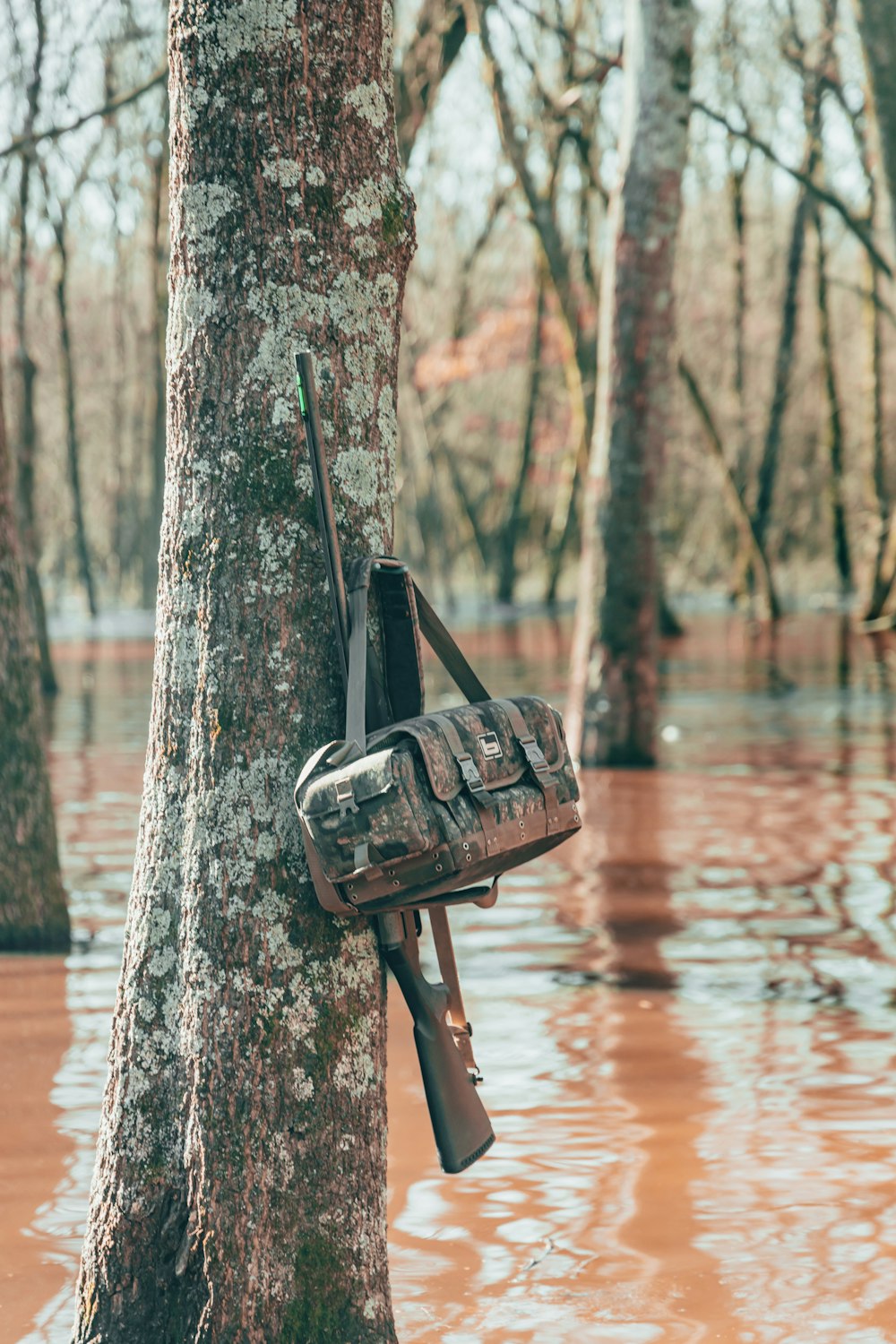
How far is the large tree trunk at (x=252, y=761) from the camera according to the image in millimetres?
3031

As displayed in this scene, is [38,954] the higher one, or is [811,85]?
[811,85]

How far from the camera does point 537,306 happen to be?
1189 inches

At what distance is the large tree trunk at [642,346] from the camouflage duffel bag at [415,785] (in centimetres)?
766

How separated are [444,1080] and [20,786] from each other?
12.1 ft

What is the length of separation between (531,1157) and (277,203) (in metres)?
2.67

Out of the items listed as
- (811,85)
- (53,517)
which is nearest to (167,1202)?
(811,85)

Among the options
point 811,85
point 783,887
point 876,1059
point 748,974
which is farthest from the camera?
point 811,85

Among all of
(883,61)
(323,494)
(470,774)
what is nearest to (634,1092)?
(470,774)

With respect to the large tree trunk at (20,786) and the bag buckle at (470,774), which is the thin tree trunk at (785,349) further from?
the bag buckle at (470,774)

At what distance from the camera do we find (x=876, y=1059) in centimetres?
529

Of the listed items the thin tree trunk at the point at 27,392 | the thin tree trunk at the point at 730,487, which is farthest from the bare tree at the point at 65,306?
the thin tree trunk at the point at 730,487

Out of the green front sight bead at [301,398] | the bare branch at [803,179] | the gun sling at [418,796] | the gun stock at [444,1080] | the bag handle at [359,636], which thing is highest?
the bare branch at [803,179]

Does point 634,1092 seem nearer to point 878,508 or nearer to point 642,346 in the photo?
point 642,346

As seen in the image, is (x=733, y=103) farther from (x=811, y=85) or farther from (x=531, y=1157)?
(x=531, y=1157)
